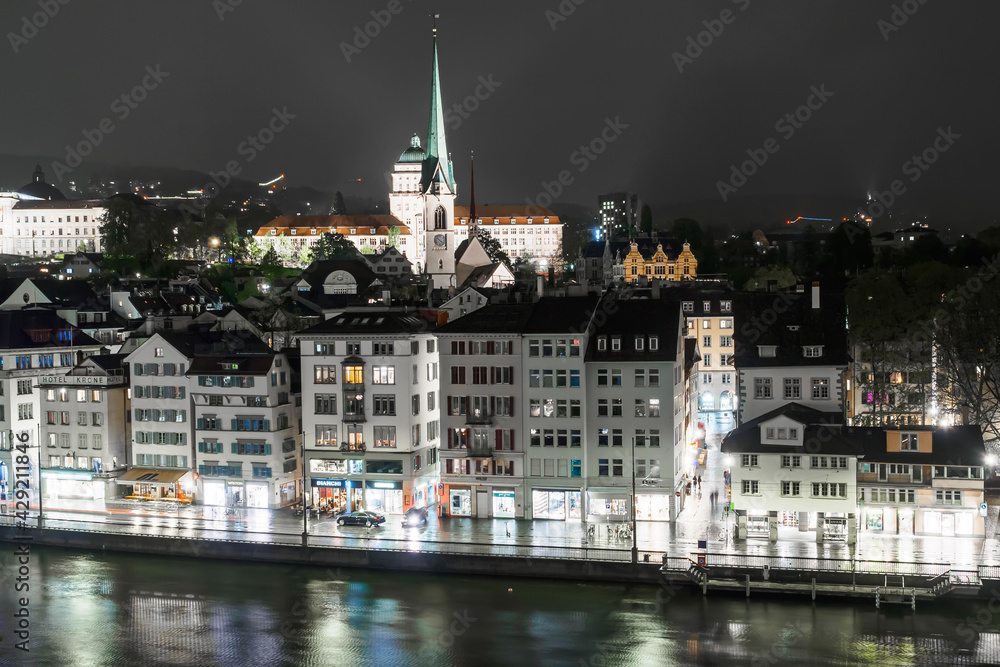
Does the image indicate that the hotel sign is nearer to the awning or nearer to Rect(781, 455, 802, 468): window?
the awning

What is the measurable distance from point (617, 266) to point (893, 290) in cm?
8029

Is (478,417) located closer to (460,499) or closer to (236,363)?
(460,499)

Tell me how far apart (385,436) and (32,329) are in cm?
2369

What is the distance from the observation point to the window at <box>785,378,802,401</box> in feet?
169

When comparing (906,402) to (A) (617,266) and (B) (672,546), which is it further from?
(A) (617,266)

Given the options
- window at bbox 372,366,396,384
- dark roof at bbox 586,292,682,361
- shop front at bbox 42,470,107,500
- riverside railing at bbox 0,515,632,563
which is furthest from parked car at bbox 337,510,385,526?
shop front at bbox 42,470,107,500

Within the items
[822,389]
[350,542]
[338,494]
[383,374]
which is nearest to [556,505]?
[350,542]

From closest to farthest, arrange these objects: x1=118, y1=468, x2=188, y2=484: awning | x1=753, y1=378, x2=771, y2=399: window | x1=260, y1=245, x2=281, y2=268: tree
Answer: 1. x1=753, y1=378, x2=771, y2=399: window
2. x1=118, y1=468, x2=188, y2=484: awning
3. x1=260, y1=245, x2=281, y2=268: tree

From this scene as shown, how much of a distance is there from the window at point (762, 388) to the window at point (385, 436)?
16.6m

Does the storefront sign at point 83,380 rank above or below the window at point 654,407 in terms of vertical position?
above

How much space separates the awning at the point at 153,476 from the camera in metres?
55.4

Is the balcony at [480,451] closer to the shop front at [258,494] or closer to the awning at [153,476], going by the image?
the shop front at [258,494]

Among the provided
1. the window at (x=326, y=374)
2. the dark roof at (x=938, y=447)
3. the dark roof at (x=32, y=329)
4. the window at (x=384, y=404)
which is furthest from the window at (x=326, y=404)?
the dark roof at (x=938, y=447)

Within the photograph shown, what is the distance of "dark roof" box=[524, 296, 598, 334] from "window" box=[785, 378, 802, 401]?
939 cm
